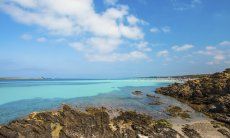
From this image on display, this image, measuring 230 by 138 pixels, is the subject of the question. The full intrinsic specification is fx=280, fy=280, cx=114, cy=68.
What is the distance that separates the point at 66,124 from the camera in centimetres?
2269

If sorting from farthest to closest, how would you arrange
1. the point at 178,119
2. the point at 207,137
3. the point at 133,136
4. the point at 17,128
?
the point at 178,119
the point at 207,137
the point at 133,136
the point at 17,128

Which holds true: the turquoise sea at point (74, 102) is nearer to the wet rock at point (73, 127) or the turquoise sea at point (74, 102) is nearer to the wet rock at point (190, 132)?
the wet rock at point (190, 132)

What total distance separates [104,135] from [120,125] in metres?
3.02

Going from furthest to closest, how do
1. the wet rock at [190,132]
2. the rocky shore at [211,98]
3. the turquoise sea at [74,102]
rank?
the turquoise sea at [74,102]
the rocky shore at [211,98]
the wet rock at [190,132]

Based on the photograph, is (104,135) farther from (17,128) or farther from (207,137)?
(207,137)

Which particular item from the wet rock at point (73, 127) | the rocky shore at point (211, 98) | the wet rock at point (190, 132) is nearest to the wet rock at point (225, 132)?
the wet rock at point (190, 132)

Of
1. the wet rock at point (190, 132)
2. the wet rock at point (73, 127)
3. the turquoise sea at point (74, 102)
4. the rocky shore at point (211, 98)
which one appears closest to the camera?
the wet rock at point (73, 127)

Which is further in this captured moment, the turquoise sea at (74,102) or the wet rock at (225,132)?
the turquoise sea at (74,102)

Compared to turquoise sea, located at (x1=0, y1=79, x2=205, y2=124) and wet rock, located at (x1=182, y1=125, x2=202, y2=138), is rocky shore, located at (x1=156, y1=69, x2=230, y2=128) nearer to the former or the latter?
turquoise sea, located at (x1=0, y1=79, x2=205, y2=124)

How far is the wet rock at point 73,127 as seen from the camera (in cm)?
2058

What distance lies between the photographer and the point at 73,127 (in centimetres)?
2267

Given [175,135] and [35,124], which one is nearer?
[35,124]

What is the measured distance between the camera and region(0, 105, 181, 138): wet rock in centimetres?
2058

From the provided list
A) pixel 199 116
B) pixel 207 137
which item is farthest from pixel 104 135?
pixel 199 116
